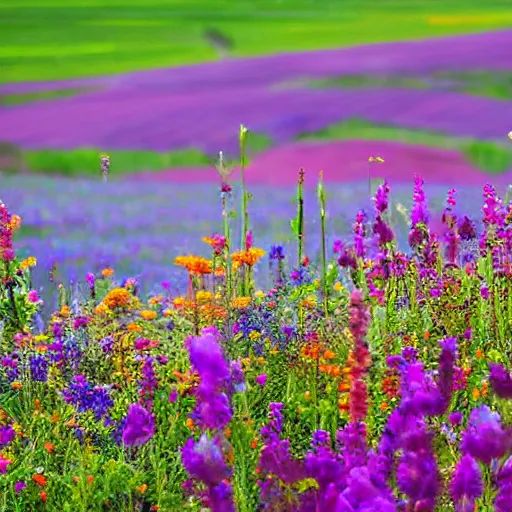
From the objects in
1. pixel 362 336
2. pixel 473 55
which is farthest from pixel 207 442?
pixel 473 55

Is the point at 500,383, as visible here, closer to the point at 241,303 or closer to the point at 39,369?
the point at 241,303

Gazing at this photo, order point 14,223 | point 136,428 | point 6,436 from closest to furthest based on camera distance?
point 136,428 → point 6,436 → point 14,223

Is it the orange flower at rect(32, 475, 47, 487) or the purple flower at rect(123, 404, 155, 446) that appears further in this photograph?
the orange flower at rect(32, 475, 47, 487)

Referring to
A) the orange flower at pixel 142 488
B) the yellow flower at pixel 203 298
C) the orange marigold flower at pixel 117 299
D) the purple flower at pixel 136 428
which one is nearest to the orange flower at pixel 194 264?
the yellow flower at pixel 203 298

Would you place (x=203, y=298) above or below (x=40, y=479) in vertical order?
above

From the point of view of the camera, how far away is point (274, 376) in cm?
312

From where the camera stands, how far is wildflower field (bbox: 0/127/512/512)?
156cm

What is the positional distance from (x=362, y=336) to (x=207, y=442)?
0.30 m

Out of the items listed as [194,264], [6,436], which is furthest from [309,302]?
[6,436]

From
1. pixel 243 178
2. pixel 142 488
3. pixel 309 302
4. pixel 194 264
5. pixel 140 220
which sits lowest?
pixel 140 220

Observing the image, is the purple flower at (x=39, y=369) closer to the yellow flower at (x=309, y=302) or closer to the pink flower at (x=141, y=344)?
Answer: the pink flower at (x=141, y=344)

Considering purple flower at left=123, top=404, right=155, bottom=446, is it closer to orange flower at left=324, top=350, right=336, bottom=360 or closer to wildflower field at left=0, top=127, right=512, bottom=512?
wildflower field at left=0, top=127, right=512, bottom=512

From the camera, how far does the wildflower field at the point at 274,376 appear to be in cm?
156

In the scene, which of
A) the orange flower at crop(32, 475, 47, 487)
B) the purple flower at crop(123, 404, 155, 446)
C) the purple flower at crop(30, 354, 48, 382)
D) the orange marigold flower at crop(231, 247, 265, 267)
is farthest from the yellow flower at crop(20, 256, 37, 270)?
the purple flower at crop(123, 404, 155, 446)
